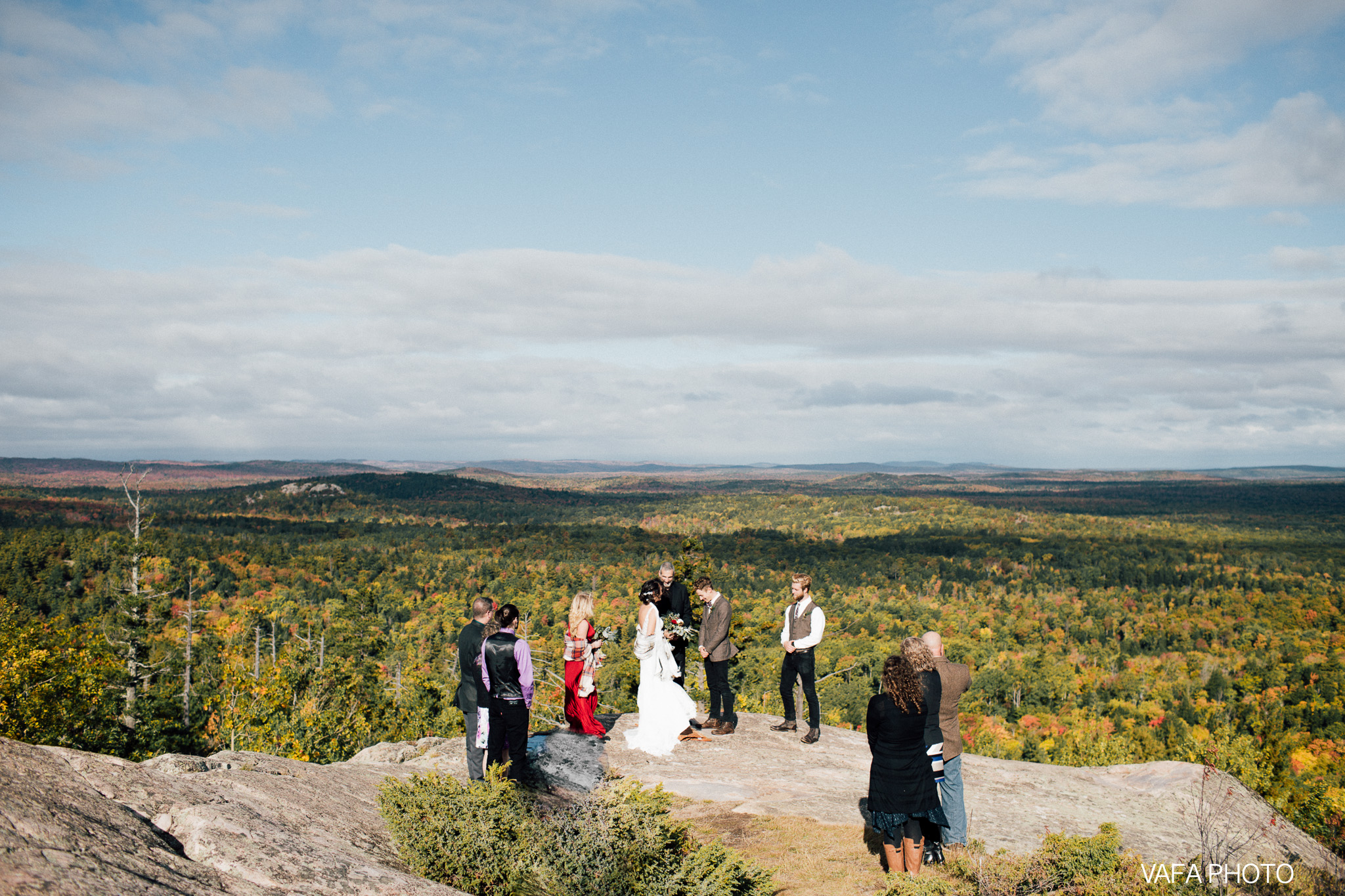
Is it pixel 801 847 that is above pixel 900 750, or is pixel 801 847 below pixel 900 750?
below

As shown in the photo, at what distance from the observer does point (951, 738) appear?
8.29 meters

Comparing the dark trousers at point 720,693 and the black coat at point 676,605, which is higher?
the black coat at point 676,605

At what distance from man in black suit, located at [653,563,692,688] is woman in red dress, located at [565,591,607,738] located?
1.30 metres

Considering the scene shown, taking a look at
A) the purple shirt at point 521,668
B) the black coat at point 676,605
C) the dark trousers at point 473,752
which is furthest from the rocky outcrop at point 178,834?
the black coat at point 676,605

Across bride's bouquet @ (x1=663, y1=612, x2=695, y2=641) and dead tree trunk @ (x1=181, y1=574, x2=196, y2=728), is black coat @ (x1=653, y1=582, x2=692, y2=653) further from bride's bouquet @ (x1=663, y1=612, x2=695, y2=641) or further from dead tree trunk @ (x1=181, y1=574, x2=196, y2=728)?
dead tree trunk @ (x1=181, y1=574, x2=196, y2=728)

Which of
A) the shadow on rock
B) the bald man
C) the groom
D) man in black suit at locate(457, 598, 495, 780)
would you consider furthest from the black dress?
man in black suit at locate(457, 598, 495, 780)

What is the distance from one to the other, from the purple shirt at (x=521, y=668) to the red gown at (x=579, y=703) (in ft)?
5.89

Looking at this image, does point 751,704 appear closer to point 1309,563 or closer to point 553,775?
point 553,775

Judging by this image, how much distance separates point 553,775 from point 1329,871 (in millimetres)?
10904

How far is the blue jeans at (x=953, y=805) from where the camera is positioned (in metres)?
8.46

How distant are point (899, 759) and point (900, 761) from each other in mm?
22

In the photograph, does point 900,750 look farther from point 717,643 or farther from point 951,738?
point 717,643

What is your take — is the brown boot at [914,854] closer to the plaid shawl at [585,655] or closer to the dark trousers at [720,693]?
the dark trousers at [720,693]

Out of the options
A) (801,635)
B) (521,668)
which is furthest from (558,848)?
(801,635)
